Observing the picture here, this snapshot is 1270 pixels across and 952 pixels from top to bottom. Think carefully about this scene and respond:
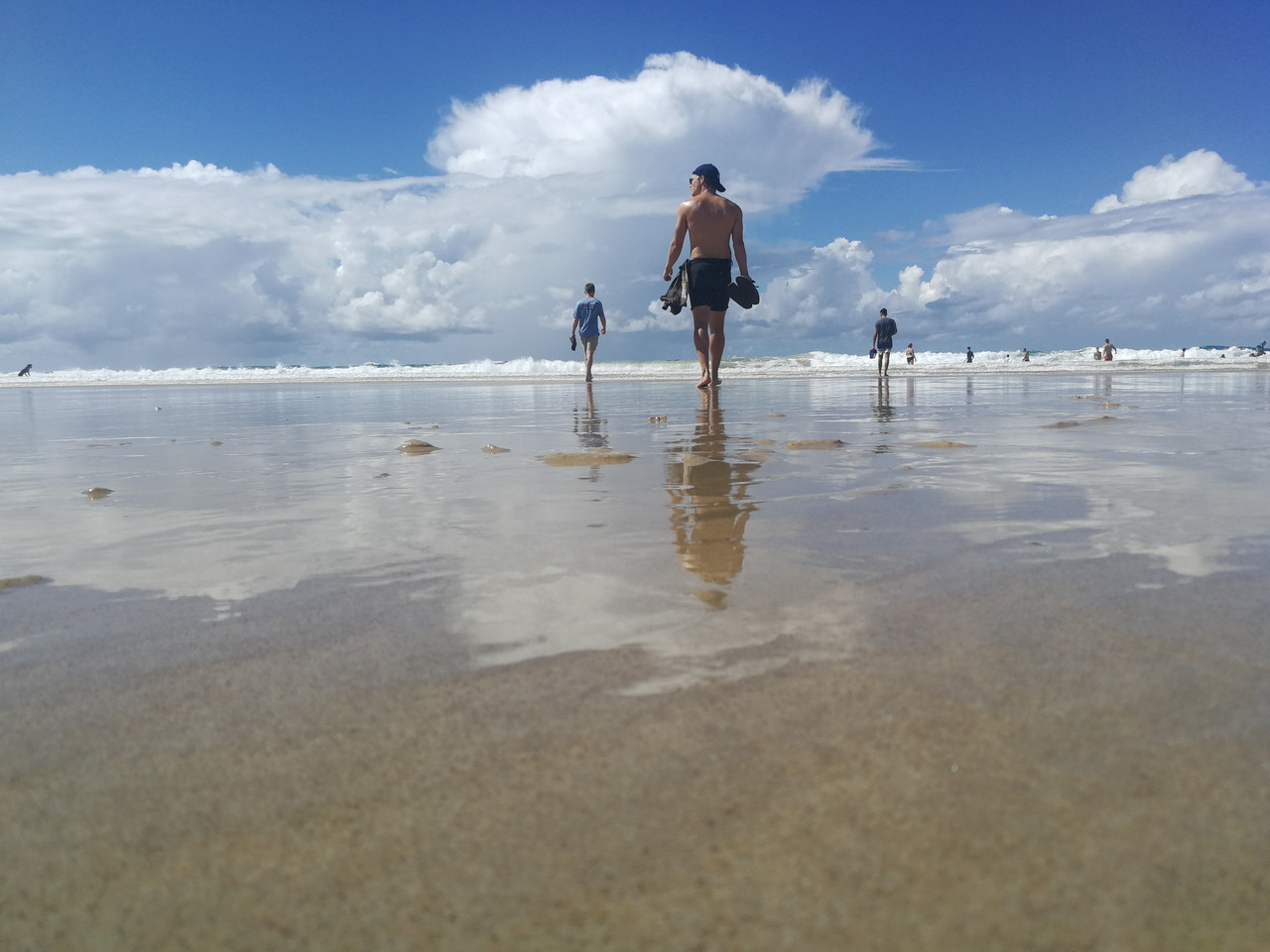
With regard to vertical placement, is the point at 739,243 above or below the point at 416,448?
above

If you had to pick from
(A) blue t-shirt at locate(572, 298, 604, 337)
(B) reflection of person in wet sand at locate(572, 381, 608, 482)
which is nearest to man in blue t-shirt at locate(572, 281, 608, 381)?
(A) blue t-shirt at locate(572, 298, 604, 337)

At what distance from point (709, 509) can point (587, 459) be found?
1514mm

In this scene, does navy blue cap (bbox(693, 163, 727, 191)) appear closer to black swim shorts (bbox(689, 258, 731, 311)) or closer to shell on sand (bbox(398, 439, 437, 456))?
black swim shorts (bbox(689, 258, 731, 311))

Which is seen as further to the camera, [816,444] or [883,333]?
[883,333]

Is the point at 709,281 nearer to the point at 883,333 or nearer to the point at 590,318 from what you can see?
the point at 590,318

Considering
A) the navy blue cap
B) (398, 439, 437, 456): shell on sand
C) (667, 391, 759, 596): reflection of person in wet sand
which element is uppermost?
the navy blue cap

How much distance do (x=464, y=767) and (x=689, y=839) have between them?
1.02ft

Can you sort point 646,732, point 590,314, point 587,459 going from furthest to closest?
point 590,314 < point 587,459 < point 646,732

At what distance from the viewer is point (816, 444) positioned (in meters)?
4.68

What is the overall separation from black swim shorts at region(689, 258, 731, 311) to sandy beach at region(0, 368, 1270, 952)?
600 centimetres

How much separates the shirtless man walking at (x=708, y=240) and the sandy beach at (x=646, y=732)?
6.03 meters

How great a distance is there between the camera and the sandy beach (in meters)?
0.79

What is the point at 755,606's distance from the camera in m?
1.62

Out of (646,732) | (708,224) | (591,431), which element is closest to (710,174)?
(708,224)
